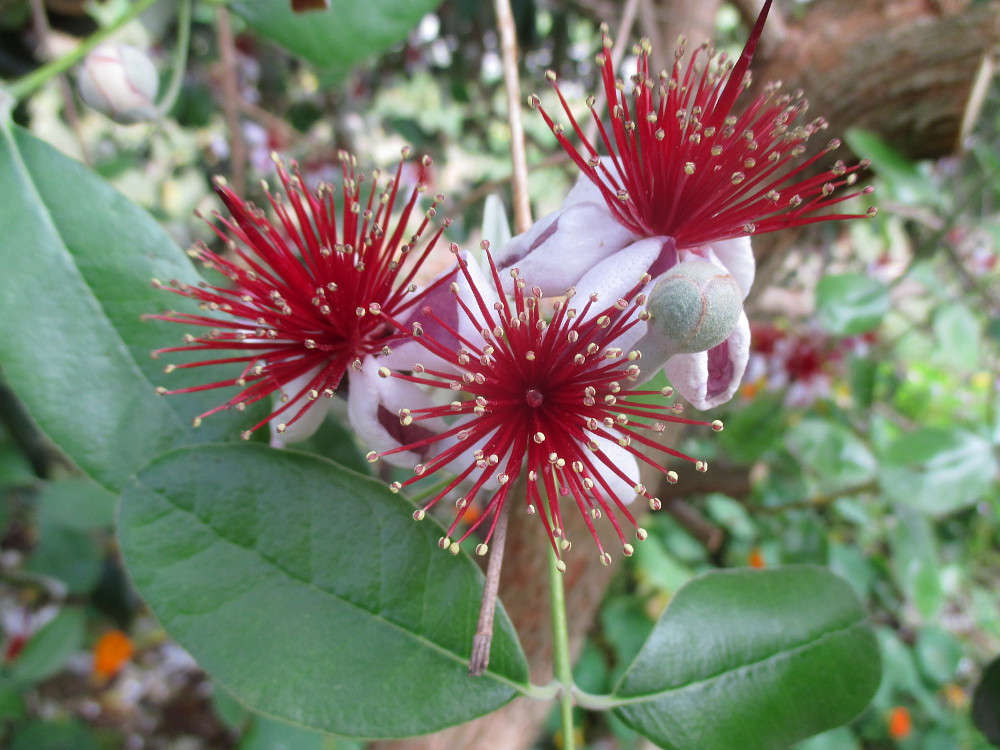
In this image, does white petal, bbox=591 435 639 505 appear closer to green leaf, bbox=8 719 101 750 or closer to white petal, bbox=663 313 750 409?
white petal, bbox=663 313 750 409

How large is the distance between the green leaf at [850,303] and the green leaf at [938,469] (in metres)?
0.22

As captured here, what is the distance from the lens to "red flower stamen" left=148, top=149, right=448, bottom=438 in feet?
2.05

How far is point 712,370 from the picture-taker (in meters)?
0.58

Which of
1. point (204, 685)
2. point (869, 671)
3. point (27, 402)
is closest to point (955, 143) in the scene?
point (869, 671)

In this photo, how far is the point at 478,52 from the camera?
2.11 m

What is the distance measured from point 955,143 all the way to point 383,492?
1.16 meters

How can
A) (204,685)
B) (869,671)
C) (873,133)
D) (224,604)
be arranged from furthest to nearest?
(204,685), (873,133), (869,671), (224,604)

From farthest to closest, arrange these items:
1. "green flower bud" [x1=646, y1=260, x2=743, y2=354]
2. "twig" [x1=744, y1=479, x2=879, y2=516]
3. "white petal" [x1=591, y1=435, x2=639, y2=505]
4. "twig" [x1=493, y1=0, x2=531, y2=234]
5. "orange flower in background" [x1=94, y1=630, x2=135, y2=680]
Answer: "orange flower in background" [x1=94, y1=630, x2=135, y2=680] → "twig" [x1=744, y1=479, x2=879, y2=516] → "twig" [x1=493, y1=0, x2=531, y2=234] → "white petal" [x1=591, y1=435, x2=639, y2=505] → "green flower bud" [x1=646, y1=260, x2=743, y2=354]

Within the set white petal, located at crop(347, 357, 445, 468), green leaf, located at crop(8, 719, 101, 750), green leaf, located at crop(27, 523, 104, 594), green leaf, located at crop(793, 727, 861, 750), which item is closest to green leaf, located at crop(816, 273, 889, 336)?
white petal, located at crop(347, 357, 445, 468)

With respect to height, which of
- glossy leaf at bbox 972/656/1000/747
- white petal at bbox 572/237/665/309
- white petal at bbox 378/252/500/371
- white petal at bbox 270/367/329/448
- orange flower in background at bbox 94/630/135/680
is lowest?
orange flower in background at bbox 94/630/135/680

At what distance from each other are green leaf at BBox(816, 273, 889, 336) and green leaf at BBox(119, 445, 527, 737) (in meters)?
0.98

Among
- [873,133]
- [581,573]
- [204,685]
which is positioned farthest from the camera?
[204,685]

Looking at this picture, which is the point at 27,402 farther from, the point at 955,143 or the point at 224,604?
the point at 955,143

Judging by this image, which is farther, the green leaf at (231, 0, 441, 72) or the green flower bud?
the green leaf at (231, 0, 441, 72)
